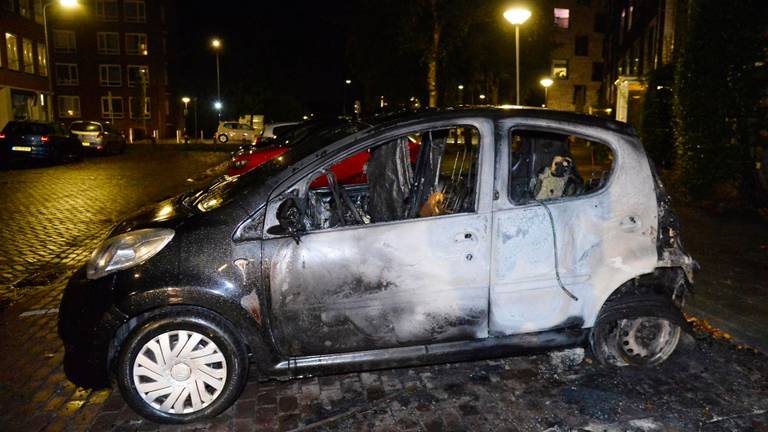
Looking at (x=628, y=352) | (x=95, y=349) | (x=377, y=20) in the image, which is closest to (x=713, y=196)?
(x=628, y=352)

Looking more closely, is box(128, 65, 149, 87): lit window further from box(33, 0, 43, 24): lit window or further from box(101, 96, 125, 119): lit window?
box(33, 0, 43, 24): lit window

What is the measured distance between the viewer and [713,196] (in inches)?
477

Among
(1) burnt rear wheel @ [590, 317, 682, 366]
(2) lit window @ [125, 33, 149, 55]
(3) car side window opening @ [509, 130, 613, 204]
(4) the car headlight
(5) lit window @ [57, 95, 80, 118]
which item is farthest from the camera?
(2) lit window @ [125, 33, 149, 55]

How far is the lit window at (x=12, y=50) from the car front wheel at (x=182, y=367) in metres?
38.5

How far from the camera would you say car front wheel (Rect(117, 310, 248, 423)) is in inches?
138

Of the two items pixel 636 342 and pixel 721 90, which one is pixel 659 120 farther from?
pixel 636 342

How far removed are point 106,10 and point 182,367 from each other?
202 feet

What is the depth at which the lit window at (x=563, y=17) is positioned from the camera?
5887cm

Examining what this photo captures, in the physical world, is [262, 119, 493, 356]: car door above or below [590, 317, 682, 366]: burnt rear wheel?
above

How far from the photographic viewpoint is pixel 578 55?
59250 millimetres

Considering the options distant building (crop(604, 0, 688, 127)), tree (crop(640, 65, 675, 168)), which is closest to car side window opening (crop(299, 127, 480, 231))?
distant building (crop(604, 0, 688, 127))

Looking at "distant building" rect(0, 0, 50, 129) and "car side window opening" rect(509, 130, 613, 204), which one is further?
"distant building" rect(0, 0, 50, 129)

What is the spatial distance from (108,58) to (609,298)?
62.0 m

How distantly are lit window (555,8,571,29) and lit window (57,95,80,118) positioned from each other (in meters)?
47.6
